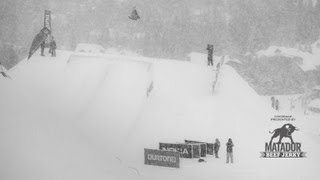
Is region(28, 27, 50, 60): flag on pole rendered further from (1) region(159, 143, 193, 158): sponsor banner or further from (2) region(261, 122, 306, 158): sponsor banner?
(2) region(261, 122, 306, 158): sponsor banner

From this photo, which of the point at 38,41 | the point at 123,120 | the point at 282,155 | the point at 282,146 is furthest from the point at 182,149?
the point at 38,41

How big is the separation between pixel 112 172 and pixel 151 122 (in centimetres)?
479

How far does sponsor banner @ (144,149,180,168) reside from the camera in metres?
15.9

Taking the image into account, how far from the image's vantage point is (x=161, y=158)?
16.1 m

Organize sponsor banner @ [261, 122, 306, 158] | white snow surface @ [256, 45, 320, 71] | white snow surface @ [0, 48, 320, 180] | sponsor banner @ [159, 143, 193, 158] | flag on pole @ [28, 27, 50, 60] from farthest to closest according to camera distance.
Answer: white snow surface @ [256, 45, 320, 71] → flag on pole @ [28, 27, 50, 60] → sponsor banner @ [261, 122, 306, 158] → sponsor banner @ [159, 143, 193, 158] → white snow surface @ [0, 48, 320, 180]

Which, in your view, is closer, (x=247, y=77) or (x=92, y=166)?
(x=92, y=166)

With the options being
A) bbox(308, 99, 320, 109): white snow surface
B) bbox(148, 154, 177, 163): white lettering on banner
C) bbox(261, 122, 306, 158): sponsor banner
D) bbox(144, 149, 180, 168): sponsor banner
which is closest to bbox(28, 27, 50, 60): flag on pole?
bbox(144, 149, 180, 168): sponsor banner

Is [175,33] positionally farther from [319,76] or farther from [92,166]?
[92,166]

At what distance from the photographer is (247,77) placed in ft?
233

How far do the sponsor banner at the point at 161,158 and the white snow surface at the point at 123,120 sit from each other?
0.37 metres

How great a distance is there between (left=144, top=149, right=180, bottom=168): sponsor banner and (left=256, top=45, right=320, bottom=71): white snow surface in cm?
6063

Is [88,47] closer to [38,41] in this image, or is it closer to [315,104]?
[38,41]

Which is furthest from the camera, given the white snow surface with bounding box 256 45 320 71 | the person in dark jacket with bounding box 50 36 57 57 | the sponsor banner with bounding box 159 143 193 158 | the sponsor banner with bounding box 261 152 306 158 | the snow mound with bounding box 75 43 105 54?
the white snow surface with bounding box 256 45 320 71

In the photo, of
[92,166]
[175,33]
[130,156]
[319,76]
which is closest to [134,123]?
[130,156]
